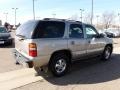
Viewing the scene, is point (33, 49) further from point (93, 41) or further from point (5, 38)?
point (5, 38)

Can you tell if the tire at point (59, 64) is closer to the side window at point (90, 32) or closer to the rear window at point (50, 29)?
the rear window at point (50, 29)

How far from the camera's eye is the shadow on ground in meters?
7.25

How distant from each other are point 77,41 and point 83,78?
145cm

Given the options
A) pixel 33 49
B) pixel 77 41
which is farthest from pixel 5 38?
pixel 33 49

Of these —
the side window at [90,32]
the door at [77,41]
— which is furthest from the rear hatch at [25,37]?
the side window at [90,32]

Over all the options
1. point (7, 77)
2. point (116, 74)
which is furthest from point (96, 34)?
point (7, 77)

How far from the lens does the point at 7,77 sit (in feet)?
24.8

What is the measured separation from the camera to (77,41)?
8359 mm

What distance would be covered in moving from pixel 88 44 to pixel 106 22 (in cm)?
8907

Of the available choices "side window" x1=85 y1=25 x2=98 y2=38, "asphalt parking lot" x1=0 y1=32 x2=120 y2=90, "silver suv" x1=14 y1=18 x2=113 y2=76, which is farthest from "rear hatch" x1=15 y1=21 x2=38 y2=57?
"side window" x1=85 y1=25 x2=98 y2=38

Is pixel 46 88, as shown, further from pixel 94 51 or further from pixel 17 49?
pixel 94 51

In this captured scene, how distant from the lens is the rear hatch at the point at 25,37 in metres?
7.14

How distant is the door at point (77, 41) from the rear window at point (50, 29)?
468 mm

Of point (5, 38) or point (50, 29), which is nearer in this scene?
point (50, 29)
